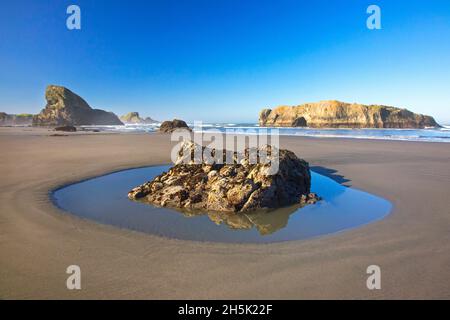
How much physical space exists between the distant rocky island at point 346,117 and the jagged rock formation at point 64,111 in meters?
82.4

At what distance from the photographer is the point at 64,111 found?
107m

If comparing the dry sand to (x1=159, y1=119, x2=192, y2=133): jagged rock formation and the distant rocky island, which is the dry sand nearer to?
(x1=159, y1=119, x2=192, y2=133): jagged rock formation

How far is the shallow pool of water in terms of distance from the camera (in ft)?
17.1

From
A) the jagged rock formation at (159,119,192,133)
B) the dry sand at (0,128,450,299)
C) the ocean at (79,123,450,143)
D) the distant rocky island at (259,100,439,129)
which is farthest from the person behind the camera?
the distant rocky island at (259,100,439,129)

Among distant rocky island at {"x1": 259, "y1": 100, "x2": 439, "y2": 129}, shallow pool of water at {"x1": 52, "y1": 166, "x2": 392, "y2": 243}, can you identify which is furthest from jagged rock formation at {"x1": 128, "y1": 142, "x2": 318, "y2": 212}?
distant rocky island at {"x1": 259, "y1": 100, "x2": 439, "y2": 129}

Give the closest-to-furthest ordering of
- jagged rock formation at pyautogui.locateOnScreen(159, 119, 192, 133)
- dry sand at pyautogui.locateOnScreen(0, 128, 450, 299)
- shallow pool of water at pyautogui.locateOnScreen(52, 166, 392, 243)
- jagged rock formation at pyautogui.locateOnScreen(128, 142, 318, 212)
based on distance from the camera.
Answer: dry sand at pyautogui.locateOnScreen(0, 128, 450, 299)
shallow pool of water at pyautogui.locateOnScreen(52, 166, 392, 243)
jagged rock formation at pyautogui.locateOnScreen(128, 142, 318, 212)
jagged rock formation at pyautogui.locateOnScreen(159, 119, 192, 133)

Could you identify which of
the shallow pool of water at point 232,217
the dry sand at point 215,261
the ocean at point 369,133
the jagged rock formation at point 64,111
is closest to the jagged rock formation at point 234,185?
the shallow pool of water at point 232,217

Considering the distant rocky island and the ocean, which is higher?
the distant rocky island

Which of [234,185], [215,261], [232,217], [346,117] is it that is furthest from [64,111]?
[215,261]

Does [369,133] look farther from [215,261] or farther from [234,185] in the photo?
[215,261]

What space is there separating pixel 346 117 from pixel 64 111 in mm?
114540

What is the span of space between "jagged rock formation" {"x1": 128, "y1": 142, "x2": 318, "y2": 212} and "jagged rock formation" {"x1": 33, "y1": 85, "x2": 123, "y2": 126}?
110 m

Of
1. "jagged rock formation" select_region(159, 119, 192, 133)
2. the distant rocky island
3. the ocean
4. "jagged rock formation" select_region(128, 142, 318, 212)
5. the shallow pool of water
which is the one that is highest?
the distant rocky island
